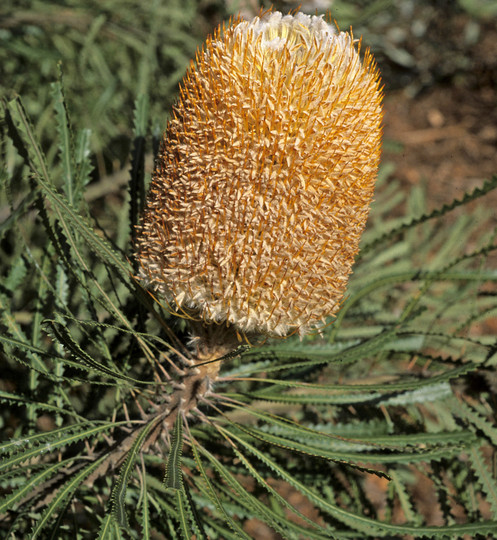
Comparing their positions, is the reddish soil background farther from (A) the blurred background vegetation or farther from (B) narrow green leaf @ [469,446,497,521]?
(B) narrow green leaf @ [469,446,497,521]

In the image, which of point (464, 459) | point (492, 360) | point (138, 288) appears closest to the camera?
point (138, 288)

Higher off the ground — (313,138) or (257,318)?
(313,138)

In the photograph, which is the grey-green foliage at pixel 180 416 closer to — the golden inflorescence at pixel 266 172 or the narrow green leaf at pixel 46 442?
the narrow green leaf at pixel 46 442

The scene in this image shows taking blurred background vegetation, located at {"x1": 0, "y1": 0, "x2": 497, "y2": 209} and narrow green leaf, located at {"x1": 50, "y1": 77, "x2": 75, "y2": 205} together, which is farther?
blurred background vegetation, located at {"x1": 0, "y1": 0, "x2": 497, "y2": 209}

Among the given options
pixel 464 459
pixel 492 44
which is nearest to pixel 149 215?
pixel 464 459

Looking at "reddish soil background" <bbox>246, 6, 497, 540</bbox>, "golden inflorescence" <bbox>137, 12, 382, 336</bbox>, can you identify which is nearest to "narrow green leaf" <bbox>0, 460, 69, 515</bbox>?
"golden inflorescence" <bbox>137, 12, 382, 336</bbox>

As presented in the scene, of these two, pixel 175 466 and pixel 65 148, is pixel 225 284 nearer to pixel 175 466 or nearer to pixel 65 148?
pixel 175 466

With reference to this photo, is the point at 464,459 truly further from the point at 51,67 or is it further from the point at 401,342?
the point at 51,67
